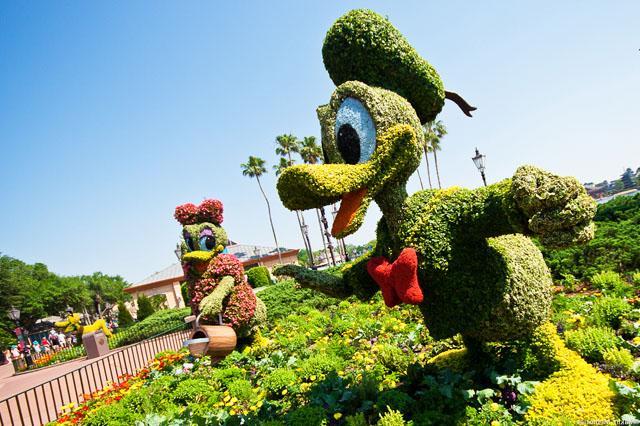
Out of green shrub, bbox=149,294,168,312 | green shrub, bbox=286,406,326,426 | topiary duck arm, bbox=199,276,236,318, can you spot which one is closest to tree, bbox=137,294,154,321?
Answer: green shrub, bbox=149,294,168,312

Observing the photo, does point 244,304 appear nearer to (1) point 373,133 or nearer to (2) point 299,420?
(2) point 299,420

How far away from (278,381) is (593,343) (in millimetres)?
3639

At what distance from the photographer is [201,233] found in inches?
304

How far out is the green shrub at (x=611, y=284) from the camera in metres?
5.59

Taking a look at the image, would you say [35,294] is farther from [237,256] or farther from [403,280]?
[403,280]

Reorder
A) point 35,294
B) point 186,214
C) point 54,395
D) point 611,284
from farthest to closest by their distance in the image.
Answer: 1. point 35,294
2. point 54,395
3. point 186,214
4. point 611,284

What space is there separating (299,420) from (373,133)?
273 centimetres

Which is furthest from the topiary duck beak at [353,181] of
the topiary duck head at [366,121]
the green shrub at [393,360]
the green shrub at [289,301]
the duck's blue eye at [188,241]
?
the green shrub at [289,301]

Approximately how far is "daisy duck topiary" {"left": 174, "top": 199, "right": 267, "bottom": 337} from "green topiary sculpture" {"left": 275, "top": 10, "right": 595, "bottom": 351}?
4.32m

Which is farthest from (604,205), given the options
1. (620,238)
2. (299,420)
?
(299,420)

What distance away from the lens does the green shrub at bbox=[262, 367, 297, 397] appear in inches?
192

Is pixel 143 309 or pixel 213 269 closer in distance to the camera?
pixel 213 269

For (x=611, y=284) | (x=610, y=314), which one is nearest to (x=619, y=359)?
(x=610, y=314)

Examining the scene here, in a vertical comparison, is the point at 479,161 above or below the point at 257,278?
above
